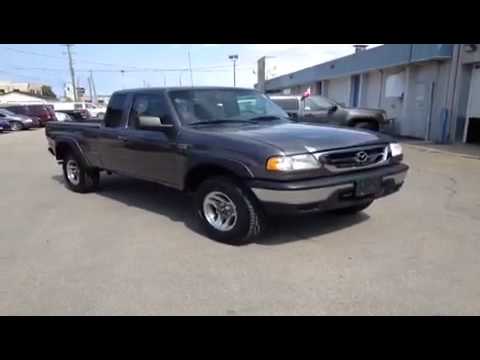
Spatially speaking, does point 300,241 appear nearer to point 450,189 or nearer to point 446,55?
point 450,189

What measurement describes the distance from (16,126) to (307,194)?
30.0m

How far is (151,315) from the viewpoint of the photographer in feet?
9.75

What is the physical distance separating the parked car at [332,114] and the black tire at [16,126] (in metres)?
22.3

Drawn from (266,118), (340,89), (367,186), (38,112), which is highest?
(340,89)

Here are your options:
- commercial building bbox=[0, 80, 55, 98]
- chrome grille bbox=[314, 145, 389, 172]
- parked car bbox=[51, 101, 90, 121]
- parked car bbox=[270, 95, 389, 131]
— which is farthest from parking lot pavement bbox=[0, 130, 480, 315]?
commercial building bbox=[0, 80, 55, 98]

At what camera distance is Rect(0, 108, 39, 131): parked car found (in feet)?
92.6

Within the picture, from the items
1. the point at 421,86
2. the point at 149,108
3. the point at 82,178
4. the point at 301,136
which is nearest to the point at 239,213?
the point at 301,136

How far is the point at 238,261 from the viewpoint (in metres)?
3.90

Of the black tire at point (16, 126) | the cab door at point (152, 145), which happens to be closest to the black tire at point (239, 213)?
the cab door at point (152, 145)

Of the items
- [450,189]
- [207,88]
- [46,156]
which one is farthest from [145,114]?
[46,156]

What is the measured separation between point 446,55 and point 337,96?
1112 cm

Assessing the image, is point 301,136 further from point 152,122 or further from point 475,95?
point 475,95

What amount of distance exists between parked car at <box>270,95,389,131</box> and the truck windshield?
26.3 ft
